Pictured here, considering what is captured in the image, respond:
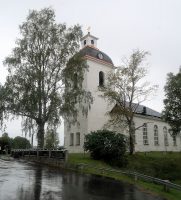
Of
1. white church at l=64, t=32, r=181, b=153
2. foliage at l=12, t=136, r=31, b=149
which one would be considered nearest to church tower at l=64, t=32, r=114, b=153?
white church at l=64, t=32, r=181, b=153

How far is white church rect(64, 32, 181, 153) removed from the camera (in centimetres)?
4109

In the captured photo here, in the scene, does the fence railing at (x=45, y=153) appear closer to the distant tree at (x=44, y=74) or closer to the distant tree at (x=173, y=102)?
the distant tree at (x=44, y=74)

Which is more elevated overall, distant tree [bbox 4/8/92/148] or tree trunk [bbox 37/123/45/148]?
distant tree [bbox 4/8/92/148]

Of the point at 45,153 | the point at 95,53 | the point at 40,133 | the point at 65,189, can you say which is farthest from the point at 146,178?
the point at 95,53

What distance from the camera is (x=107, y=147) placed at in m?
26.7

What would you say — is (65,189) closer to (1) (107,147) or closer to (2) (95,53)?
(1) (107,147)

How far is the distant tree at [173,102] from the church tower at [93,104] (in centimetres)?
867

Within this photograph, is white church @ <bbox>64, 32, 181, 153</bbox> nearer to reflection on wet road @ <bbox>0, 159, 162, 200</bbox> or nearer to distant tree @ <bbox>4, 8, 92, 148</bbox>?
distant tree @ <bbox>4, 8, 92, 148</bbox>

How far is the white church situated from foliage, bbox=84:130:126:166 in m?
9.26

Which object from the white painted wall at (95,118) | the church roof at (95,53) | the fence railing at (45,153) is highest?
the church roof at (95,53)

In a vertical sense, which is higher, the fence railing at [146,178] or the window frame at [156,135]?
the window frame at [156,135]

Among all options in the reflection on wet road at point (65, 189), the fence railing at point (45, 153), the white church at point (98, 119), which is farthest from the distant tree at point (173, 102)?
the reflection on wet road at point (65, 189)

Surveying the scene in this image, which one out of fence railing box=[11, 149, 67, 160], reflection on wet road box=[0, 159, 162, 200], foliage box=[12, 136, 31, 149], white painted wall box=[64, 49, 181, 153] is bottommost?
reflection on wet road box=[0, 159, 162, 200]

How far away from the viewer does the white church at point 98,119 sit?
135 feet
